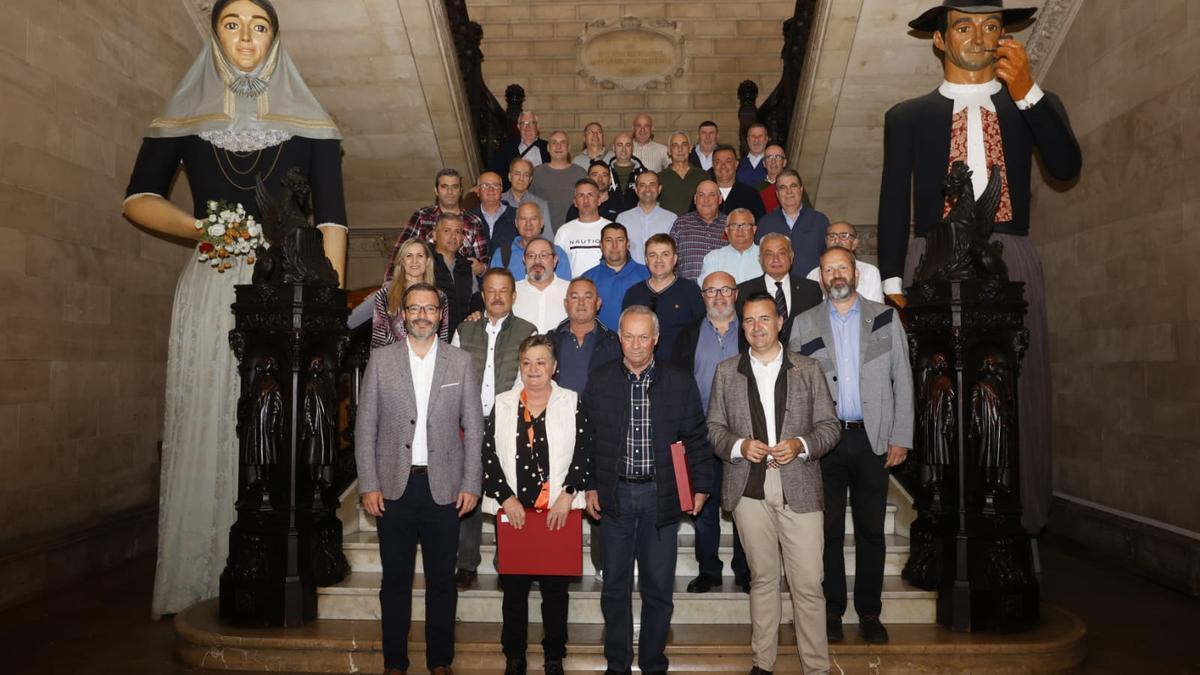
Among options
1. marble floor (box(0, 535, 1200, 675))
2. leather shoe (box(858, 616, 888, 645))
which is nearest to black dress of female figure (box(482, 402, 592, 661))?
leather shoe (box(858, 616, 888, 645))

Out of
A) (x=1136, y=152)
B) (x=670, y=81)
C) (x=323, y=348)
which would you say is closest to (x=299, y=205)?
(x=323, y=348)

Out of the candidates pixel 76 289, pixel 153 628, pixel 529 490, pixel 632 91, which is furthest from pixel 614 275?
pixel 632 91

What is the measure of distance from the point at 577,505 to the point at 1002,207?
10.8 feet

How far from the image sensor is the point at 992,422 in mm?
4809

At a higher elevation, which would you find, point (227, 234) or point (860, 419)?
point (227, 234)

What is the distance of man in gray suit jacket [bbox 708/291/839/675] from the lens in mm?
4125

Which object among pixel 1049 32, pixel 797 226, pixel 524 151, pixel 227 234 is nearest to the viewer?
pixel 227 234

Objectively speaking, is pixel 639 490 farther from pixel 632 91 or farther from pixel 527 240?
pixel 632 91

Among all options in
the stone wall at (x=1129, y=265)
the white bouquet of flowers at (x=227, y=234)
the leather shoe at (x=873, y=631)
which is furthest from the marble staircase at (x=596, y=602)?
the stone wall at (x=1129, y=265)

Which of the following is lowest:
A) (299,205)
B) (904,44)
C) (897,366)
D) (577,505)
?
(577,505)

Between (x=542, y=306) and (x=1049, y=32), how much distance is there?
223 inches

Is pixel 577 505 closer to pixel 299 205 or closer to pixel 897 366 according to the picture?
pixel 897 366

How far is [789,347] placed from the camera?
462cm

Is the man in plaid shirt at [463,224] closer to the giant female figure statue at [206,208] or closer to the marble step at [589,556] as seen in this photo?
the giant female figure statue at [206,208]
